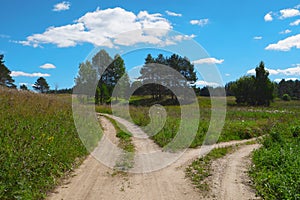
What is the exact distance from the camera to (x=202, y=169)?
7898 mm

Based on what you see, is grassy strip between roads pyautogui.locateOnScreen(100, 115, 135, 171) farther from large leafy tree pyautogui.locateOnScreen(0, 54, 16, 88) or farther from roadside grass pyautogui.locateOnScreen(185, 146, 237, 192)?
large leafy tree pyautogui.locateOnScreen(0, 54, 16, 88)

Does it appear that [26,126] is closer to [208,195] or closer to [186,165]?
[186,165]

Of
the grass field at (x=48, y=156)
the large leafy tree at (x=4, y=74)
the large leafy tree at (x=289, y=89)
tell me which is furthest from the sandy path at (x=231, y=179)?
the large leafy tree at (x=289, y=89)

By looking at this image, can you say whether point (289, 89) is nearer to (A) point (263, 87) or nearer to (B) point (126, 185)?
(A) point (263, 87)

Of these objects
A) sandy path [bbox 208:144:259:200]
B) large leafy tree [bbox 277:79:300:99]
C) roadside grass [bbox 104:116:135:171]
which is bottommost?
sandy path [bbox 208:144:259:200]

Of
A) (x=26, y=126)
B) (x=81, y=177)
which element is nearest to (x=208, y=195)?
(x=81, y=177)

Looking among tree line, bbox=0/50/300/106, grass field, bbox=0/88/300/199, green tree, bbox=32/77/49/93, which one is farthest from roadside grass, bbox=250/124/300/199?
green tree, bbox=32/77/49/93


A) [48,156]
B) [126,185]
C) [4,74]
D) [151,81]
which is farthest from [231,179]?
[4,74]

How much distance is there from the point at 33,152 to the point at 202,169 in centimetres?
474

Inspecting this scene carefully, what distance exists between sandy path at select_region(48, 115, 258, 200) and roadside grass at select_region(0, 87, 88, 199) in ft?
1.45

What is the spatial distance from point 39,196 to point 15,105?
7.66 m

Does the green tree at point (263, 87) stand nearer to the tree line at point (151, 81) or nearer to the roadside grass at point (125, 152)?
the tree line at point (151, 81)

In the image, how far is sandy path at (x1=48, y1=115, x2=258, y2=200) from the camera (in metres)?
5.95

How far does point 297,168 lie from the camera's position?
696cm
